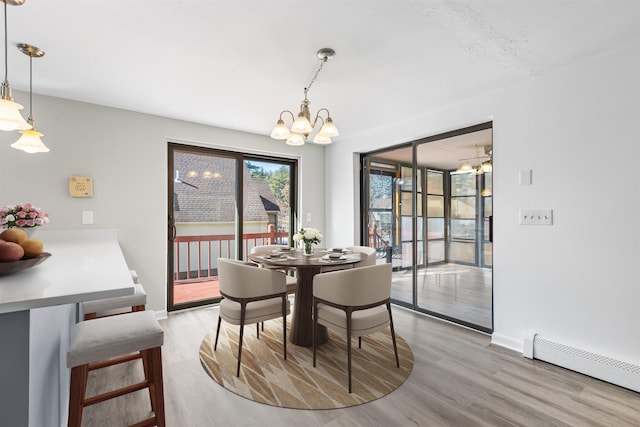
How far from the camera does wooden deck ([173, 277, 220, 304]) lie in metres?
3.91

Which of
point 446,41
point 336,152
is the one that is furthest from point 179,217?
point 446,41

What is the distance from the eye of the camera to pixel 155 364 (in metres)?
1.55

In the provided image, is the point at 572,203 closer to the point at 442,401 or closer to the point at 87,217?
the point at 442,401

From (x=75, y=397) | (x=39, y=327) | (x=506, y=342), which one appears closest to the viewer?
(x=39, y=327)

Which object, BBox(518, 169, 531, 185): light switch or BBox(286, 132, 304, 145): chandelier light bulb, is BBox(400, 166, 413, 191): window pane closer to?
BBox(518, 169, 531, 185): light switch

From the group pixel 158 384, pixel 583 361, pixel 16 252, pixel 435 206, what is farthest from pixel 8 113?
pixel 583 361

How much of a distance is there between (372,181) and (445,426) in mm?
3196

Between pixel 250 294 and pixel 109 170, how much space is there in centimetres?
217

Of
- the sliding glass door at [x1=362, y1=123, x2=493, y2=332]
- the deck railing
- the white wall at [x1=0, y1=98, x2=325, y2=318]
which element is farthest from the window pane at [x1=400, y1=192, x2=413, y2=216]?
the white wall at [x1=0, y1=98, x2=325, y2=318]

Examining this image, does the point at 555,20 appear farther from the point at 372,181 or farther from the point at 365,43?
the point at 372,181

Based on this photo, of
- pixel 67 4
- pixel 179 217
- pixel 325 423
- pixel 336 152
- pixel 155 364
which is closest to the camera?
pixel 155 364

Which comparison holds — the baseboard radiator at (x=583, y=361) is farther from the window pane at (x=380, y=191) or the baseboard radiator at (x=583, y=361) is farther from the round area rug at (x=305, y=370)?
the window pane at (x=380, y=191)

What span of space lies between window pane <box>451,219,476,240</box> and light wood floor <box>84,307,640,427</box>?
1192mm

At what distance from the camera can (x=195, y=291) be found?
13.6ft
